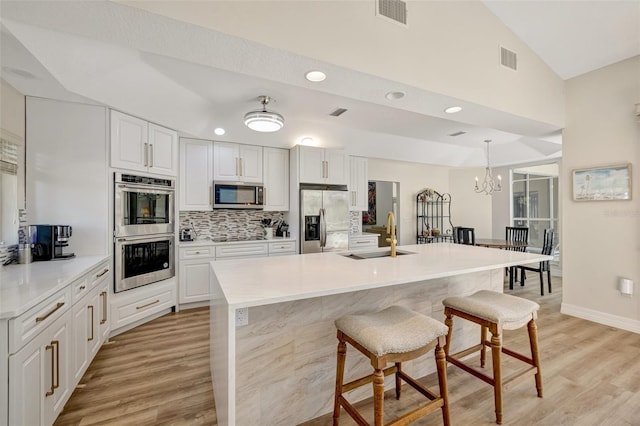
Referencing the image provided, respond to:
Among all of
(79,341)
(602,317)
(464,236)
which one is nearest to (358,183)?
(464,236)

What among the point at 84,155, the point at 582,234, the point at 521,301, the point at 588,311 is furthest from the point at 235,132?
the point at 588,311

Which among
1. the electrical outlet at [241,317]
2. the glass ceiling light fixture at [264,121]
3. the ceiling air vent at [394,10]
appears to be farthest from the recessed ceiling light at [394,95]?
the electrical outlet at [241,317]

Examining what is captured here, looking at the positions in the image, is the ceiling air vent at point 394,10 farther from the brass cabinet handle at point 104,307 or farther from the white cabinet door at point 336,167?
the brass cabinet handle at point 104,307

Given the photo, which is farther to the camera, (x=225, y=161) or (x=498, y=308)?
(x=225, y=161)

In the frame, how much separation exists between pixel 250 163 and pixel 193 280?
188 cm

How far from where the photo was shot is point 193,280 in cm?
379

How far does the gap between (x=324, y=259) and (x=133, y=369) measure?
1853 mm

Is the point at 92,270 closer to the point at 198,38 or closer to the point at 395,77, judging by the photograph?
the point at 198,38

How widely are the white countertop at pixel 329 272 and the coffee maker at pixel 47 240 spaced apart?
1513mm

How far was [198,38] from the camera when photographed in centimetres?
166

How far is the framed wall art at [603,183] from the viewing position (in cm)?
313

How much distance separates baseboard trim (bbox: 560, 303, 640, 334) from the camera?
310cm

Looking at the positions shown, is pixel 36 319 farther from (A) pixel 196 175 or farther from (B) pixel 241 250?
(A) pixel 196 175

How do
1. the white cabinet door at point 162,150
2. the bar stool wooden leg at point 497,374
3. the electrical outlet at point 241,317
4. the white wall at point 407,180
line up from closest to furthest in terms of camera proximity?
the electrical outlet at point 241,317, the bar stool wooden leg at point 497,374, the white cabinet door at point 162,150, the white wall at point 407,180
